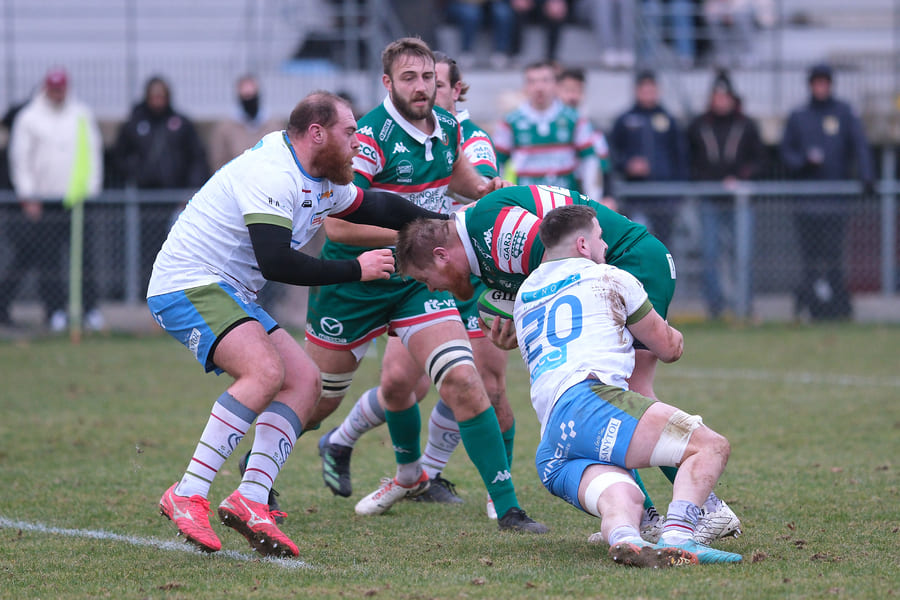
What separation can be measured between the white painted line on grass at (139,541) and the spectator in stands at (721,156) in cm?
967

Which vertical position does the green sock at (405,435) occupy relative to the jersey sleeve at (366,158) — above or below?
below

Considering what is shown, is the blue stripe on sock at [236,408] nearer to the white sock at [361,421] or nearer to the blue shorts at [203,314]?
the blue shorts at [203,314]

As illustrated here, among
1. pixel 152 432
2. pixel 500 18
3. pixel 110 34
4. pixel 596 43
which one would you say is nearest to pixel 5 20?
pixel 110 34

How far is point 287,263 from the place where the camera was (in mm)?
4945

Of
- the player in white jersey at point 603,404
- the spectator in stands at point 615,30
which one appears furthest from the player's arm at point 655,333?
the spectator in stands at point 615,30

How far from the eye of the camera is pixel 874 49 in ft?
66.9

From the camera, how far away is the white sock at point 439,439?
255 inches

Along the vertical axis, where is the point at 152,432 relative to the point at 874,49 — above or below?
below

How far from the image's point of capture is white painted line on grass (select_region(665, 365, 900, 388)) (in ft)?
33.0

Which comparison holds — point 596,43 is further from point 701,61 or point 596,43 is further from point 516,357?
point 516,357

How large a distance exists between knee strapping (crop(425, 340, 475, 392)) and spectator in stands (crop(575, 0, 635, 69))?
12.6m

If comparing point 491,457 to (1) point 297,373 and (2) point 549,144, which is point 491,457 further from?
(2) point 549,144

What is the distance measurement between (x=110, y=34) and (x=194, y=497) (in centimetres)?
1529

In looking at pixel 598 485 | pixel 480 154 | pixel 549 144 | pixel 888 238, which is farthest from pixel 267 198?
pixel 888 238
